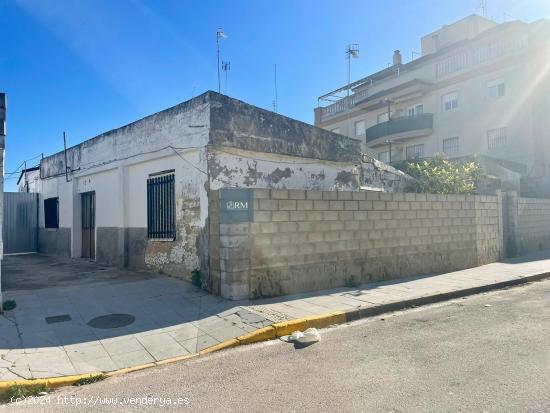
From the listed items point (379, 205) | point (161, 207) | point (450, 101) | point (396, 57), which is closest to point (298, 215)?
point (379, 205)

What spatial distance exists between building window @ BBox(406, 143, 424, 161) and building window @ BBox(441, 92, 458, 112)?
282 centimetres

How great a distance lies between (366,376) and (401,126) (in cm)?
2537

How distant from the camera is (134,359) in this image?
15.6 feet

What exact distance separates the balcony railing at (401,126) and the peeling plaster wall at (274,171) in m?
17.5

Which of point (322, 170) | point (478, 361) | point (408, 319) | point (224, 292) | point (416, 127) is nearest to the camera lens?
point (478, 361)

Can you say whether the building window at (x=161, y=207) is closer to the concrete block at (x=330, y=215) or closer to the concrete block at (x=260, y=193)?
the concrete block at (x=260, y=193)

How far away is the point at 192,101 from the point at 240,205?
2.64 metres

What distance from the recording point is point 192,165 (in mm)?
8242

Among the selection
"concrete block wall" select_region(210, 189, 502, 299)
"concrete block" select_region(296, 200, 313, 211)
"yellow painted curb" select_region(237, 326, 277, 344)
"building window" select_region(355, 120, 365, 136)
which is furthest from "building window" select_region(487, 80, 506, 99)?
"yellow painted curb" select_region(237, 326, 277, 344)

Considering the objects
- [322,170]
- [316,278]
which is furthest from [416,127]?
[316,278]

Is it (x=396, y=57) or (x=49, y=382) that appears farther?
(x=396, y=57)

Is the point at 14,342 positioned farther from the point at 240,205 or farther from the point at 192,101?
the point at 192,101

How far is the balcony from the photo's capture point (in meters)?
26.5

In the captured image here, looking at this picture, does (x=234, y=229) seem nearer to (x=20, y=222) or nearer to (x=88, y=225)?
(x=88, y=225)
